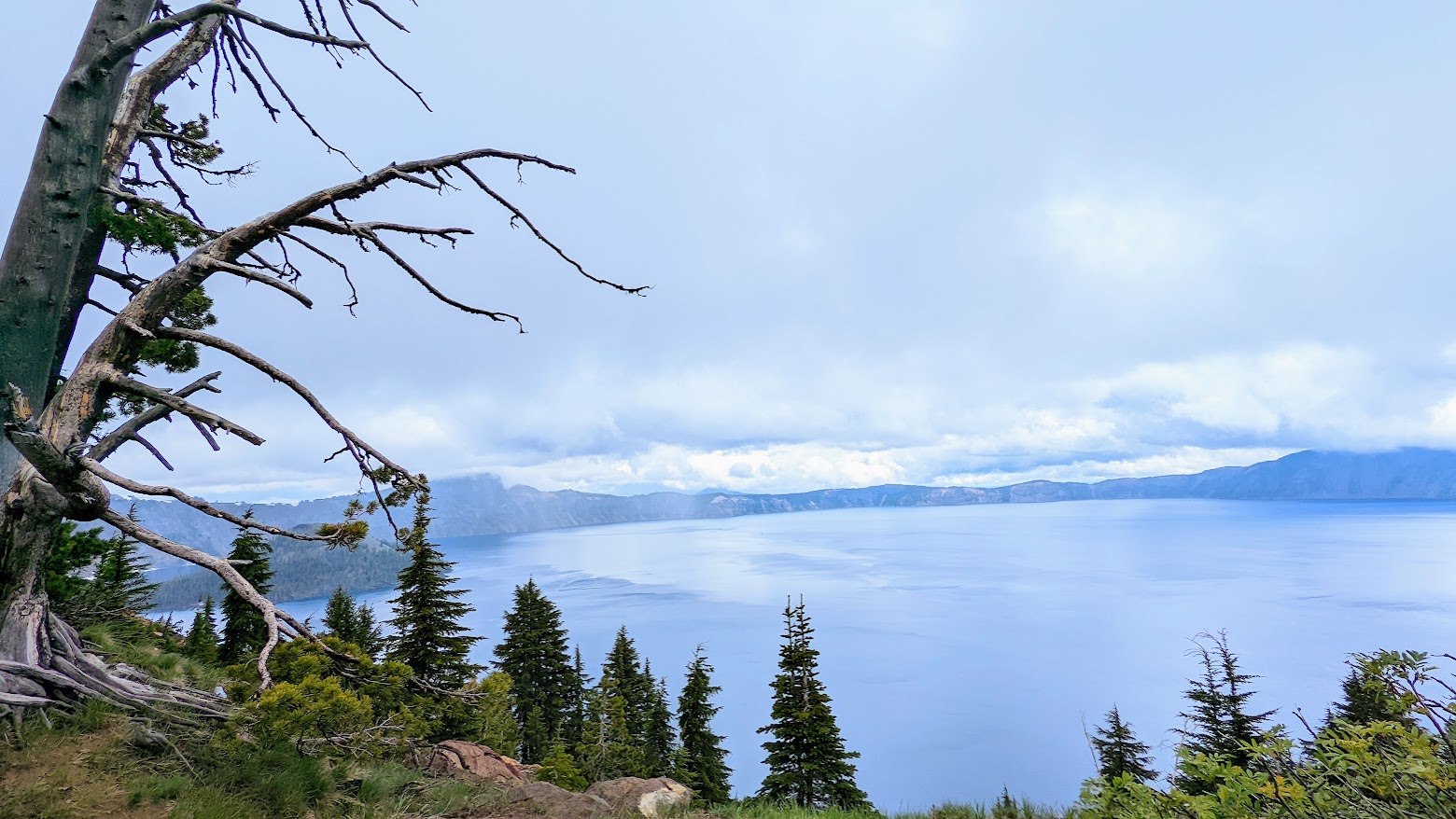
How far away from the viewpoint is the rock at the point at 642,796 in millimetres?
6125

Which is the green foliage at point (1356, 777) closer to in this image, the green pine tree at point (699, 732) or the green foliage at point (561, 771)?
the green foliage at point (561, 771)

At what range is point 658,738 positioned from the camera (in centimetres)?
3438

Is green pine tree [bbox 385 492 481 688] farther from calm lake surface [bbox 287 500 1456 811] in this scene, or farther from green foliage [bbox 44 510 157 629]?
calm lake surface [bbox 287 500 1456 811]

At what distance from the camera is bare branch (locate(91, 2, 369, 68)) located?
3256mm

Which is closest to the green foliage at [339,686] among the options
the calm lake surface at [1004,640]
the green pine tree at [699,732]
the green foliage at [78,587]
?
the green foliage at [78,587]

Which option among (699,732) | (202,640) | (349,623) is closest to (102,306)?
(202,640)

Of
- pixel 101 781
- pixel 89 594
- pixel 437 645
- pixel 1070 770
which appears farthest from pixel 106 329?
pixel 1070 770

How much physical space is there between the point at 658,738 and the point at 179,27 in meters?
37.6

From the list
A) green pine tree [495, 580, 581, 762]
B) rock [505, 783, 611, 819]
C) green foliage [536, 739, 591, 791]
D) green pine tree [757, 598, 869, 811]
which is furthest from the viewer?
green pine tree [495, 580, 581, 762]

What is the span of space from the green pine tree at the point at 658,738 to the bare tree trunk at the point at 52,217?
3327 centimetres

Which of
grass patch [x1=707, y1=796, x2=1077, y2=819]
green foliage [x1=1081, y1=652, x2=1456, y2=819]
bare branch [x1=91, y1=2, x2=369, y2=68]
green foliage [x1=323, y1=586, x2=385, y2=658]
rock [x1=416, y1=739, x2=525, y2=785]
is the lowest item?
green foliage [x1=323, y1=586, x2=385, y2=658]

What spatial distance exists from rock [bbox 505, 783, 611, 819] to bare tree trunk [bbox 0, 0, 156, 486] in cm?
484

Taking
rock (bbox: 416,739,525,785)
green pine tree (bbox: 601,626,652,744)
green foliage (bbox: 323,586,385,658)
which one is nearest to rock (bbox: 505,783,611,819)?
rock (bbox: 416,739,525,785)

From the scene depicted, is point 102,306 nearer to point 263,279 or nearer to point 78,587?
point 263,279
